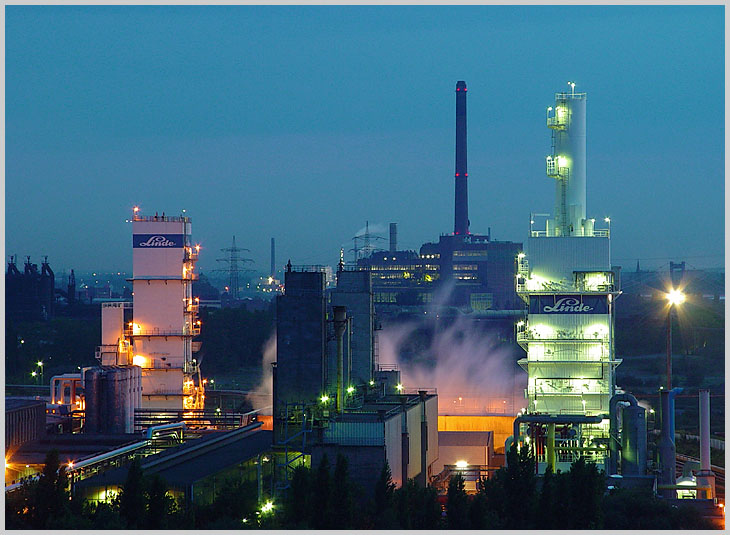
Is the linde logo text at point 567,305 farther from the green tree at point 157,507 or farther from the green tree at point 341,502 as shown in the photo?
the green tree at point 157,507

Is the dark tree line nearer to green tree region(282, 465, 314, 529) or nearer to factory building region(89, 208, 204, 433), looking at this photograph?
green tree region(282, 465, 314, 529)

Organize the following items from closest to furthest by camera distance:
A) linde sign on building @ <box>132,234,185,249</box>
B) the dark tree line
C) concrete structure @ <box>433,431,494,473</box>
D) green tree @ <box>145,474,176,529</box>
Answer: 1. green tree @ <box>145,474,176,529</box>
2. the dark tree line
3. concrete structure @ <box>433,431,494,473</box>
4. linde sign on building @ <box>132,234,185,249</box>

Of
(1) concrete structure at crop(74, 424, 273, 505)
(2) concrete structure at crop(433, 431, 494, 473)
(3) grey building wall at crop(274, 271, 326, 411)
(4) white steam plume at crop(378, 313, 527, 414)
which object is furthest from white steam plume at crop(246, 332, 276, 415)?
(3) grey building wall at crop(274, 271, 326, 411)

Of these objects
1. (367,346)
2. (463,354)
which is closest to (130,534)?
(367,346)

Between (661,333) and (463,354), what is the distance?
47.0 feet

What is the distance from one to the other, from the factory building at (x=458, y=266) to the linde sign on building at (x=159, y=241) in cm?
6237

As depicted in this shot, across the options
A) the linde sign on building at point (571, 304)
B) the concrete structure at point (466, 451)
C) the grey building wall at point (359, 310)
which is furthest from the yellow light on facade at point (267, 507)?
the linde sign on building at point (571, 304)

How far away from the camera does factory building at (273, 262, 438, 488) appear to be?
31.6m

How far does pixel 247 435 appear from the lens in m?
40.7

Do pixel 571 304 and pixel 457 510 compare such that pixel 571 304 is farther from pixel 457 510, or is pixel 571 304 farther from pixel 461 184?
pixel 461 184

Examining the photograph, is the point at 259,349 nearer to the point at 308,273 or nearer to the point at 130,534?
the point at 308,273

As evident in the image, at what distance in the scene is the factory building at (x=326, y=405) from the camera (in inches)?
1246

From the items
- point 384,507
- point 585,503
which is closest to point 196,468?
point 384,507

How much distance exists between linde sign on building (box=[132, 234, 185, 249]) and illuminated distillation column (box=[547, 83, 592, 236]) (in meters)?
14.4
